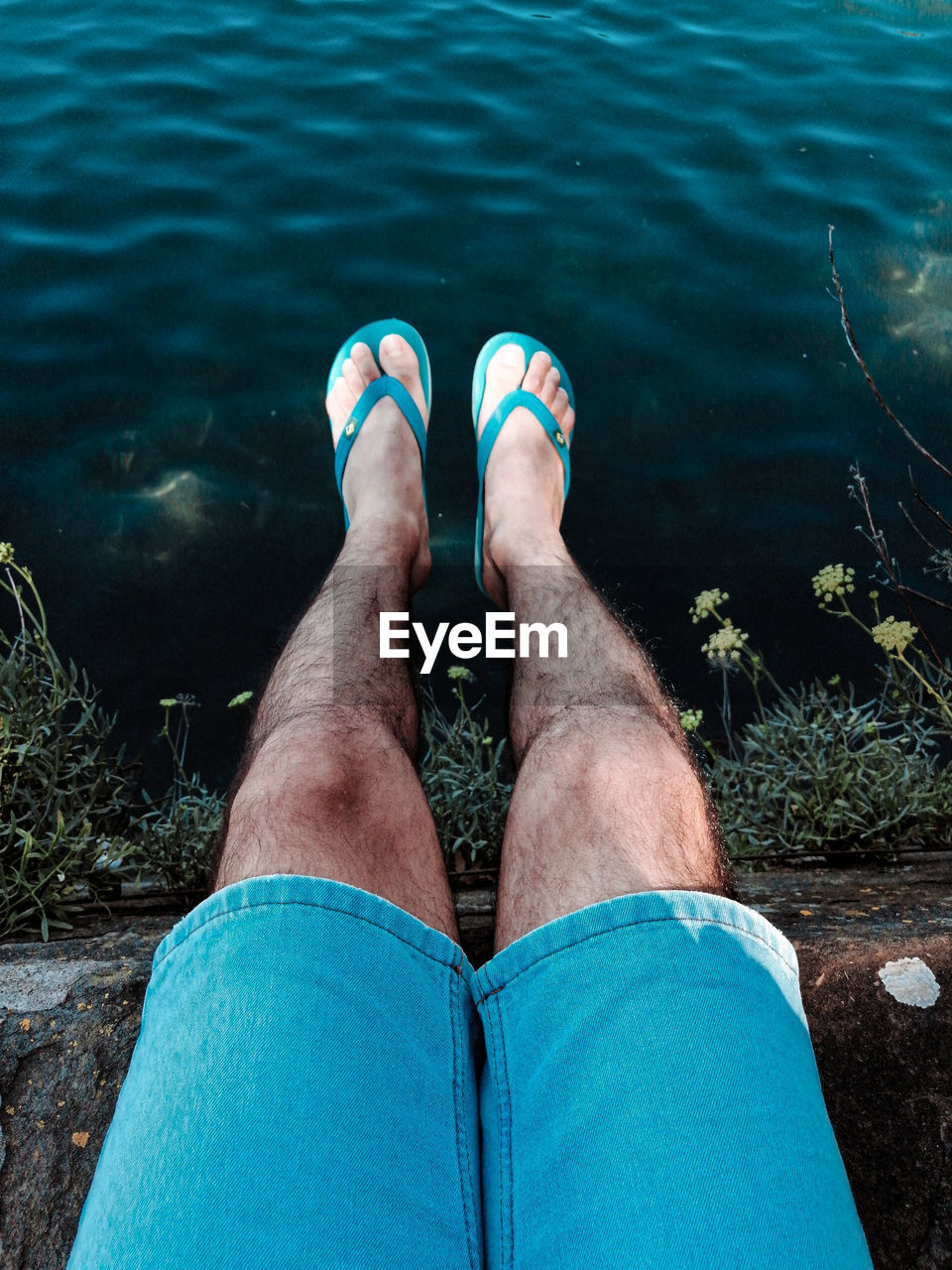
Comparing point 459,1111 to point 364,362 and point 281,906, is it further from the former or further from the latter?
point 364,362

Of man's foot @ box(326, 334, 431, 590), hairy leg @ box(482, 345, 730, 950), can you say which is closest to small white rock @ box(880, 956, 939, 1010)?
hairy leg @ box(482, 345, 730, 950)

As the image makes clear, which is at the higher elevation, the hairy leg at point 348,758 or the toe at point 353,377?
the toe at point 353,377

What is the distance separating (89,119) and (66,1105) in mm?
3873

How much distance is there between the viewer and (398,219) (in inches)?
128

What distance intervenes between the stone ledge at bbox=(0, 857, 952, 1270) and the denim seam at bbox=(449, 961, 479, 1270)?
1.21 ft

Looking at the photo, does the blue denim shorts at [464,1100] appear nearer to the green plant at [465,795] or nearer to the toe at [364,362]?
A: the green plant at [465,795]

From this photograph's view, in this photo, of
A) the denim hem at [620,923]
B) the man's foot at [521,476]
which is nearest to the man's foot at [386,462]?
the man's foot at [521,476]

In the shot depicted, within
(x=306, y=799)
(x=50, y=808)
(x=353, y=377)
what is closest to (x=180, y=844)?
(x=50, y=808)

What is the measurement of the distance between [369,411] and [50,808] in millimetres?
1318

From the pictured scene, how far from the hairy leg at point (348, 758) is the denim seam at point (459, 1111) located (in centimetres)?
15

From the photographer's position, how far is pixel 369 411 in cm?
238

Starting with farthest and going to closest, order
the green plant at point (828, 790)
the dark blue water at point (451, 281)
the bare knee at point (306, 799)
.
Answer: the dark blue water at point (451, 281) → the green plant at point (828, 790) → the bare knee at point (306, 799)

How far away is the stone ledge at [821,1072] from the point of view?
36.8 inches

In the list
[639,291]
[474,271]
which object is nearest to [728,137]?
[639,291]
